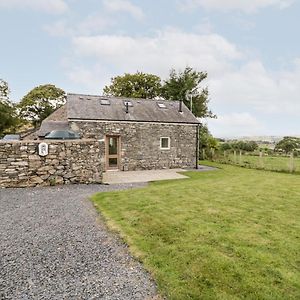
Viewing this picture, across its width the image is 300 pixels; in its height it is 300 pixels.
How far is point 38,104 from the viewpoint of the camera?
37.4m

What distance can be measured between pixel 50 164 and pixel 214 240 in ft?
27.3

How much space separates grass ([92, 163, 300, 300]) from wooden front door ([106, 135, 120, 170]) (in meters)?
8.35

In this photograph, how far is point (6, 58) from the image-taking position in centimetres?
2194

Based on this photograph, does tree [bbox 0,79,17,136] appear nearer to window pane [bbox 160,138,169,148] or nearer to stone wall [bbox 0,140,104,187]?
window pane [bbox 160,138,169,148]

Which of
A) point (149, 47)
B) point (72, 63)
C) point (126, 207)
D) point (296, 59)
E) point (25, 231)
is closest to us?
point (25, 231)

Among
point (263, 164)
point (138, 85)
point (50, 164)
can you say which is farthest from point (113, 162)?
point (138, 85)

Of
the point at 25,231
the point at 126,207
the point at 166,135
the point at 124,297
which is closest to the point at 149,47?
the point at 166,135

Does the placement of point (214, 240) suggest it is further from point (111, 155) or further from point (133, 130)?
point (133, 130)

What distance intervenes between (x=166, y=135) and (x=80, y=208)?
1164cm

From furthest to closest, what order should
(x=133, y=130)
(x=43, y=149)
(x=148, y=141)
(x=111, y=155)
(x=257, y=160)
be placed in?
(x=257, y=160) < (x=148, y=141) < (x=133, y=130) < (x=111, y=155) < (x=43, y=149)

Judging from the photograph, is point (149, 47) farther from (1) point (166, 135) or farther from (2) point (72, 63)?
(1) point (166, 135)

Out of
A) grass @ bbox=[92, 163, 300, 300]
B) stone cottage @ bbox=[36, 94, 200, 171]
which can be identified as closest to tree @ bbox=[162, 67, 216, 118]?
stone cottage @ bbox=[36, 94, 200, 171]

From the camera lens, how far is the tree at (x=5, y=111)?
25.0 metres

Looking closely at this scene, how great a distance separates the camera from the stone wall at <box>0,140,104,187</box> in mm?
10305
